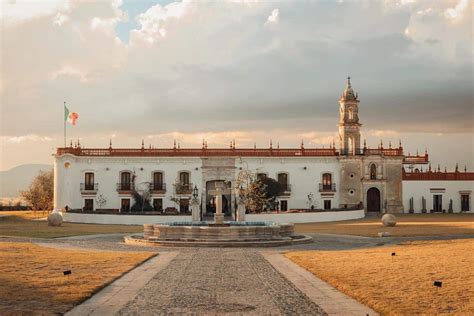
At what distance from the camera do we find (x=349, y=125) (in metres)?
51.8

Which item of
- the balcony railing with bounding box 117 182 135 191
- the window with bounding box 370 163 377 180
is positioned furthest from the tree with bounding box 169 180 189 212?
the window with bounding box 370 163 377 180

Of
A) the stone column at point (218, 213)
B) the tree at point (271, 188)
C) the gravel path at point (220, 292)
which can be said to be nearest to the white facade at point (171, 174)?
the tree at point (271, 188)

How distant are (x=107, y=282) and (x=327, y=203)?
127ft

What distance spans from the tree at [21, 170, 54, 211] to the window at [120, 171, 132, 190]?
947cm

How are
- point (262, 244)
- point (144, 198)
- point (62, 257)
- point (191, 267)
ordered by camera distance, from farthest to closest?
point (144, 198) → point (262, 244) → point (62, 257) → point (191, 267)

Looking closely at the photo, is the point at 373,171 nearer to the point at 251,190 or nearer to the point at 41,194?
the point at 251,190

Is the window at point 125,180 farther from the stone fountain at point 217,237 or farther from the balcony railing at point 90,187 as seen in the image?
the stone fountain at point 217,237

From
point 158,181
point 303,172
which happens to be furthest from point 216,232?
point 303,172

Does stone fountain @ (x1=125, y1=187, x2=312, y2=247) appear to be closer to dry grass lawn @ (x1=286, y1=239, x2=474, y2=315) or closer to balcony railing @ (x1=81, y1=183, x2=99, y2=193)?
dry grass lawn @ (x1=286, y1=239, x2=474, y2=315)

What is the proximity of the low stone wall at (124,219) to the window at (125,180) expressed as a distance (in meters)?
7.75

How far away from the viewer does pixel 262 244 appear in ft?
78.8

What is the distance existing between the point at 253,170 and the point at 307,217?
907 cm

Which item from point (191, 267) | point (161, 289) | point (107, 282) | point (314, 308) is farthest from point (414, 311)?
point (191, 267)

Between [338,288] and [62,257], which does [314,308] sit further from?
[62,257]
